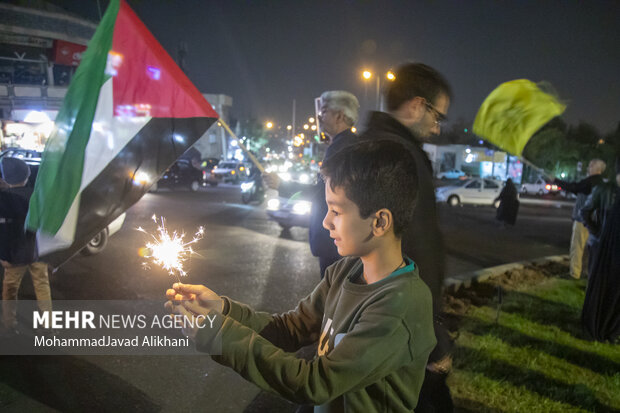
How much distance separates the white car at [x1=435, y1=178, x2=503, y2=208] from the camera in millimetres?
24641

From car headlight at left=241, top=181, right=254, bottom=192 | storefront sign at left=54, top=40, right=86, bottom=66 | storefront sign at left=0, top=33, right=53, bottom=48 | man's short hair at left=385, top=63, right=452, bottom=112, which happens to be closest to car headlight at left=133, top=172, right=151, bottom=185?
man's short hair at left=385, top=63, right=452, bottom=112

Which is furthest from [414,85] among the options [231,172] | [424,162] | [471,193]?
[231,172]

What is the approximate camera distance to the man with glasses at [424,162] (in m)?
1.93

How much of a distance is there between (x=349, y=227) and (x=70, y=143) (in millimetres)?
1702

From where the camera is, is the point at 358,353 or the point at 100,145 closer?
the point at 358,353

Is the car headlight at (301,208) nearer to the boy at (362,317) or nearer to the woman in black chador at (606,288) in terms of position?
the woman in black chador at (606,288)

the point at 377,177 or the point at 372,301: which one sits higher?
the point at 377,177

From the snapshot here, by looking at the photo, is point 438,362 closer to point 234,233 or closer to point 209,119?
point 209,119

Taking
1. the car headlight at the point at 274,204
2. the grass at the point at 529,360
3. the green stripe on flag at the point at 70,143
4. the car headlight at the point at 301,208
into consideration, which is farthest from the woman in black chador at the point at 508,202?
the green stripe on flag at the point at 70,143

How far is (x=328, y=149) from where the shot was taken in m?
2.49

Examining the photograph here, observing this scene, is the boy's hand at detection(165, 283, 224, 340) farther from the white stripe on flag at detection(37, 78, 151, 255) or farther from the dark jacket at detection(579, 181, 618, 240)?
the dark jacket at detection(579, 181, 618, 240)

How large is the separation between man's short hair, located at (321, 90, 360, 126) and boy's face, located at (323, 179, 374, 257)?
6.06 ft

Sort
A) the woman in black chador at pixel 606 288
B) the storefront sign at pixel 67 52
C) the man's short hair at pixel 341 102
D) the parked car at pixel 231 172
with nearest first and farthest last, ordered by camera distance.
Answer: the man's short hair at pixel 341 102 → the woman in black chador at pixel 606 288 → the parked car at pixel 231 172 → the storefront sign at pixel 67 52

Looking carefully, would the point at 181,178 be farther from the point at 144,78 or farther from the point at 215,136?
the point at 215,136
